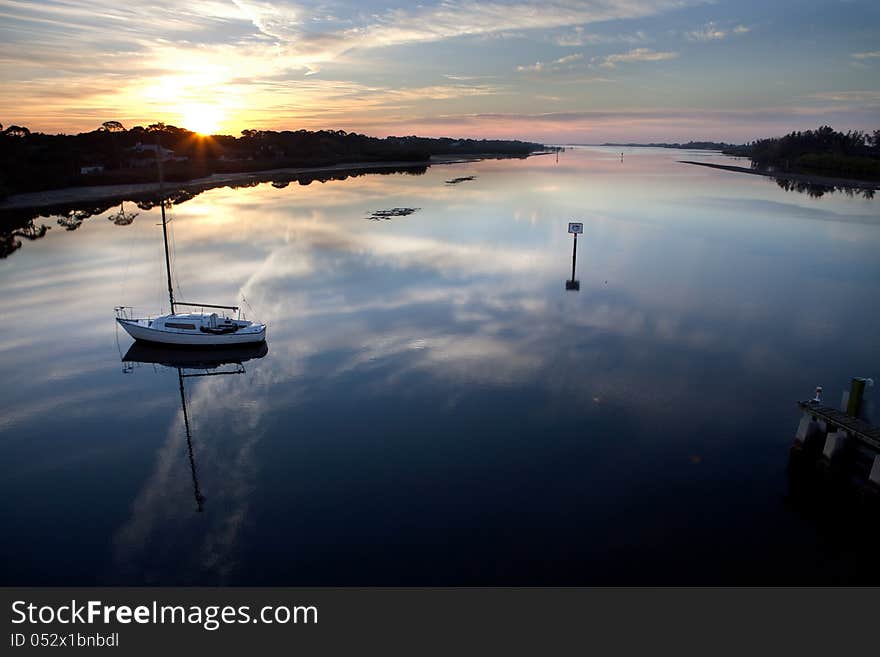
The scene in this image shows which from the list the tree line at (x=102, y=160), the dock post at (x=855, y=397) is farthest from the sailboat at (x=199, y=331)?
the tree line at (x=102, y=160)

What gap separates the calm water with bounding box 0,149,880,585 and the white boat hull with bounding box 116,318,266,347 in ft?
4.85

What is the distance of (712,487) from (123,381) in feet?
89.7

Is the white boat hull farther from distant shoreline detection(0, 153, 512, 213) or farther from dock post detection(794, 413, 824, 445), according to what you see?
distant shoreline detection(0, 153, 512, 213)

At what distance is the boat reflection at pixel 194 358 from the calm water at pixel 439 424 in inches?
24.5

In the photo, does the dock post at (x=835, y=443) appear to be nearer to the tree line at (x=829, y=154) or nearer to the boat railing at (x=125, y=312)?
the boat railing at (x=125, y=312)

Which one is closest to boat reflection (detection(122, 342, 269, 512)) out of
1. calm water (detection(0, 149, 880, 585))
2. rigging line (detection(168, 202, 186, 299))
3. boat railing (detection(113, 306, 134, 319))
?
calm water (detection(0, 149, 880, 585))

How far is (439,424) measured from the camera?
23.2 metres

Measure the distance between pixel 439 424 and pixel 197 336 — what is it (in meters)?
16.6

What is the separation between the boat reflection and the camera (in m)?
29.9

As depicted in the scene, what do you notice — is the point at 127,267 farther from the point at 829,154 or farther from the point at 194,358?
the point at 829,154

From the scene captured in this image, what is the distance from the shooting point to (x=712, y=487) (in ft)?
62.3
